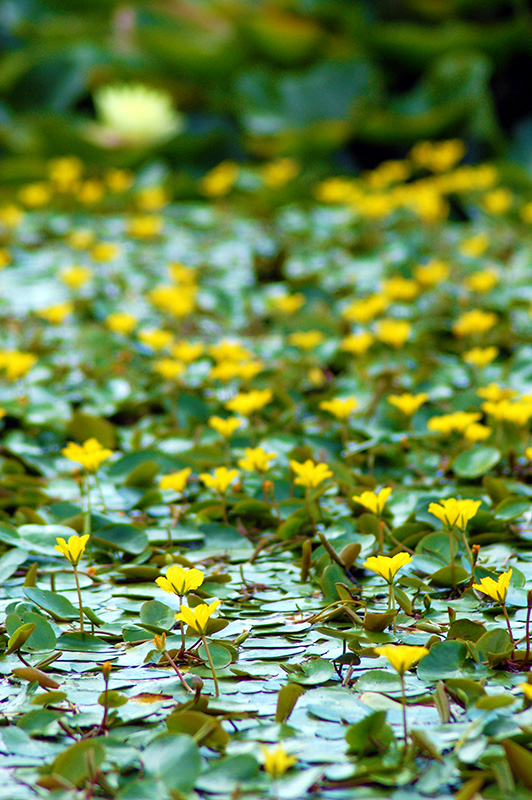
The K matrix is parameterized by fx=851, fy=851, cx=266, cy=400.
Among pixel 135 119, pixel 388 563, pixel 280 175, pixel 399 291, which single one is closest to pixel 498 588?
pixel 388 563

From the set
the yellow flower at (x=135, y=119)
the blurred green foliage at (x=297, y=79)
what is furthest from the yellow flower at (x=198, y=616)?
the yellow flower at (x=135, y=119)

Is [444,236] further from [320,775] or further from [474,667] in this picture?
[320,775]

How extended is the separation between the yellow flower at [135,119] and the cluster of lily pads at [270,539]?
6.29ft

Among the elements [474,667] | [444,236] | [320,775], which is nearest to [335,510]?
[474,667]

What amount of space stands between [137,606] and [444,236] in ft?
7.55

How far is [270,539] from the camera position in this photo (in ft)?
4.00

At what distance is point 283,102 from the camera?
446 centimetres

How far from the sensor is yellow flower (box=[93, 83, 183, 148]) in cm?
428

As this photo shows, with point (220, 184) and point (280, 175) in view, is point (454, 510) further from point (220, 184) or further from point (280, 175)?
point (280, 175)

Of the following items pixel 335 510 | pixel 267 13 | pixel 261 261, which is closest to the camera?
pixel 335 510

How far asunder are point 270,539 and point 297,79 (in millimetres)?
3754

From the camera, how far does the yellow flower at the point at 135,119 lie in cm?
428

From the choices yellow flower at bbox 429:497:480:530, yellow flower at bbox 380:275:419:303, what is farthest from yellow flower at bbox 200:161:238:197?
yellow flower at bbox 429:497:480:530

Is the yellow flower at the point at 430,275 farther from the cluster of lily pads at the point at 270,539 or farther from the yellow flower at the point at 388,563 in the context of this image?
the yellow flower at the point at 388,563
